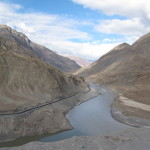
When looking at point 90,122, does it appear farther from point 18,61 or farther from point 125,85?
point 125,85

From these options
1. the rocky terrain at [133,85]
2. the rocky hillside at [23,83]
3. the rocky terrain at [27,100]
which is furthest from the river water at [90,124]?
the rocky hillside at [23,83]

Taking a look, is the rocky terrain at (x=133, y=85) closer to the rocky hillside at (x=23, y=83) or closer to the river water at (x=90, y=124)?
the river water at (x=90, y=124)


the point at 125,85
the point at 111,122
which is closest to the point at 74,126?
the point at 111,122

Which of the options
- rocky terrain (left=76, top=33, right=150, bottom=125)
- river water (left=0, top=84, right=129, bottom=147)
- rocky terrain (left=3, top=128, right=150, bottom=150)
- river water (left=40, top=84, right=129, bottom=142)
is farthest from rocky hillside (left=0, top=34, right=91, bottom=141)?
rocky terrain (left=76, top=33, right=150, bottom=125)

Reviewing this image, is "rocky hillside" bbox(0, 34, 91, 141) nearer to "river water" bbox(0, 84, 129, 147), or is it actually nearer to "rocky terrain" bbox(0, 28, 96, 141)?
"rocky terrain" bbox(0, 28, 96, 141)

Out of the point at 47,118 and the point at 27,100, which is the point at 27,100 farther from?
the point at 47,118

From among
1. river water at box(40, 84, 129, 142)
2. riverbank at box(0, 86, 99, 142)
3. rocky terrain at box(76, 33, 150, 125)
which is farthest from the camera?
rocky terrain at box(76, 33, 150, 125)

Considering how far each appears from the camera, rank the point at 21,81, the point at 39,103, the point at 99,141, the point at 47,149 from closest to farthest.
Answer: the point at 47,149 → the point at 99,141 → the point at 39,103 → the point at 21,81
